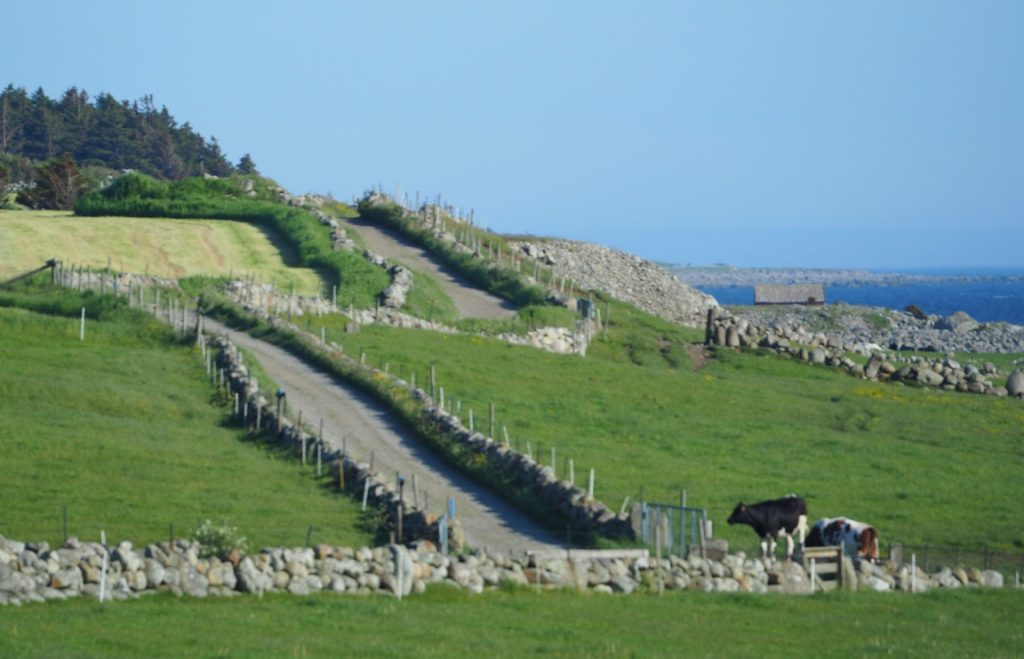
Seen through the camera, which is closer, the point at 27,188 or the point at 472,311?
the point at 472,311

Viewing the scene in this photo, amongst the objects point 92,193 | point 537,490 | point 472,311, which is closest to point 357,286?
point 472,311

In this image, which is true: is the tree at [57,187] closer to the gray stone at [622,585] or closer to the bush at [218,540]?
the bush at [218,540]

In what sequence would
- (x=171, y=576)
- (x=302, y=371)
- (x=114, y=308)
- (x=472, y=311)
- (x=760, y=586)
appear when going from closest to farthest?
(x=171, y=576) < (x=760, y=586) < (x=302, y=371) < (x=114, y=308) < (x=472, y=311)

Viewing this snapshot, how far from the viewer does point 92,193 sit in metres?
112

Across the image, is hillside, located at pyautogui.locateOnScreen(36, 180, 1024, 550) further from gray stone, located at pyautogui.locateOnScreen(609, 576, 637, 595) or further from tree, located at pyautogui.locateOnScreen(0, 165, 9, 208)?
tree, located at pyautogui.locateOnScreen(0, 165, 9, 208)

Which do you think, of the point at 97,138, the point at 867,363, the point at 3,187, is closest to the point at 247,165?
the point at 97,138

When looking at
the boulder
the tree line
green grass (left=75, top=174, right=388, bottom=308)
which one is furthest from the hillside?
the tree line

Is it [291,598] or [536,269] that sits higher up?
[536,269]

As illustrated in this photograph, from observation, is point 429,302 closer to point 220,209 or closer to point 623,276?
point 220,209

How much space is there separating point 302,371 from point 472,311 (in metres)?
24.3

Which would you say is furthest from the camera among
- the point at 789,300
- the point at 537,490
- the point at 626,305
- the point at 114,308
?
the point at 789,300

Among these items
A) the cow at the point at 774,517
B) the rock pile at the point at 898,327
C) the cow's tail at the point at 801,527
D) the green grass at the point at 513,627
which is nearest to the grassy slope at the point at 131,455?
the green grass at the point at 513,627

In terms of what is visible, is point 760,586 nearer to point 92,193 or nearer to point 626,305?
point 626,305

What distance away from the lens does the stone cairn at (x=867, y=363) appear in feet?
263
